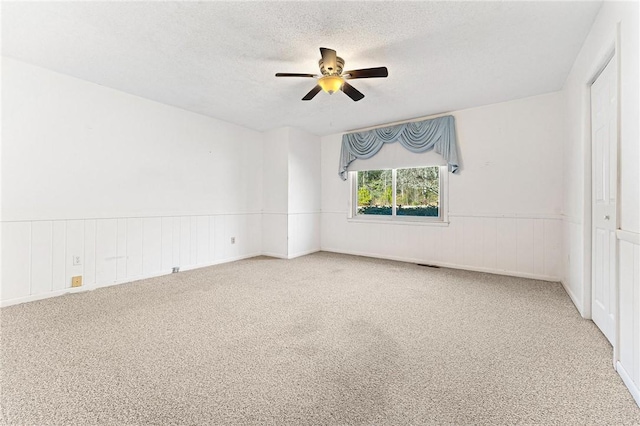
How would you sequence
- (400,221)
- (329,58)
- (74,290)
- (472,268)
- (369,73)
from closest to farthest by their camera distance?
1. (329,58)
2. (369,73)
3. (74,290)
4. (472,268)
5. (400,221)

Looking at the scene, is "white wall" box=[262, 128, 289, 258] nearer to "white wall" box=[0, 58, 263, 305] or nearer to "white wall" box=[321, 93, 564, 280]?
"white wall" box=[0, 58, 263, 305]

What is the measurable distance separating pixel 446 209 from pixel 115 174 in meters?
4.63

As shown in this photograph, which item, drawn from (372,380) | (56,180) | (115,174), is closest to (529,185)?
(372,380)

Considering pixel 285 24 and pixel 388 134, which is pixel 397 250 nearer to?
pixel 388 134

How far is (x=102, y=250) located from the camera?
3094 millimetres

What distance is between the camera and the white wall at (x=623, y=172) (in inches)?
53.0

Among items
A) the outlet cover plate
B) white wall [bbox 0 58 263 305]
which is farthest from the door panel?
the outlet cover plate

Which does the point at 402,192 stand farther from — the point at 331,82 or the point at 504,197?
the point at 331,82

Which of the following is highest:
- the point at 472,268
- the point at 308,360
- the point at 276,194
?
the point at 276,194

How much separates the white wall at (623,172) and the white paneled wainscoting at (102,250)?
14.6ft

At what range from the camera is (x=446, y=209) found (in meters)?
4.10

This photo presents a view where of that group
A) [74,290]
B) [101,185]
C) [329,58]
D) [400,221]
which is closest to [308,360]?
[329,58]

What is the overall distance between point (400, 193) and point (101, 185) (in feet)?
14.3

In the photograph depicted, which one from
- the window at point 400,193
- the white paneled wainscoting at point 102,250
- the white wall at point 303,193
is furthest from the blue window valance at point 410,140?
the white paneled wainscoting at point 102,250
